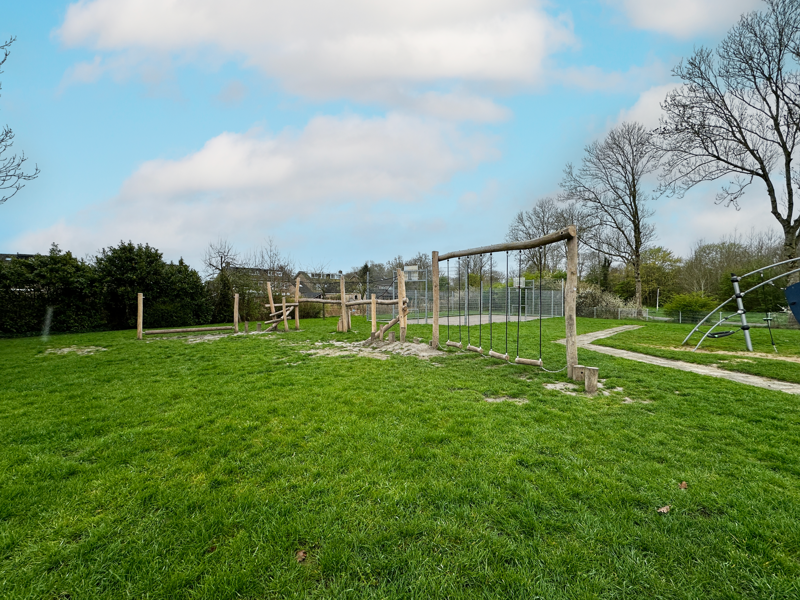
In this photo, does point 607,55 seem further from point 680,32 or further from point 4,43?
point 4,43

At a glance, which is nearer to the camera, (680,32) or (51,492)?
(51,492)

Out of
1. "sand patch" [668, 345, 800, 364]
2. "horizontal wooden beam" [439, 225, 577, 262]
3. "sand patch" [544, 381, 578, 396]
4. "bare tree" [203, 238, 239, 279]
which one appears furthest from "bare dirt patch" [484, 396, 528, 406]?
"bare tree" [203, 238, 239, 279]

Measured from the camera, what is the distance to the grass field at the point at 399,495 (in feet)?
5.23

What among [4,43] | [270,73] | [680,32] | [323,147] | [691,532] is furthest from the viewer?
[323,147]

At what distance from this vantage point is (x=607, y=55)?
27.9ft

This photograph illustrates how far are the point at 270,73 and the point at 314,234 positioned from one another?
18599 mm

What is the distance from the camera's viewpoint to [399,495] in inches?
87.3

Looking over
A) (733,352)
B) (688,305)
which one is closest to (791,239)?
(688,305)

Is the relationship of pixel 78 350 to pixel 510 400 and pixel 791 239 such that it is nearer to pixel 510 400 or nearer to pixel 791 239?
pixel 510 400

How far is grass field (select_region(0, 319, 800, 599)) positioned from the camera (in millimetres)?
1593

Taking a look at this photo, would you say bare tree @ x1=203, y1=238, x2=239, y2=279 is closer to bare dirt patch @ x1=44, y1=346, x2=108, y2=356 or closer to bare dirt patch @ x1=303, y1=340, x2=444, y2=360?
bare dirt patch @ x1=44, y1=346, x2=108, y2=356

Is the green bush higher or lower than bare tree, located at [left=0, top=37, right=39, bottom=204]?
lower

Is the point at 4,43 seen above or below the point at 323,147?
below

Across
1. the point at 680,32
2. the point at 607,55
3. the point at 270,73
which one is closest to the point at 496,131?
the point at 607,55
